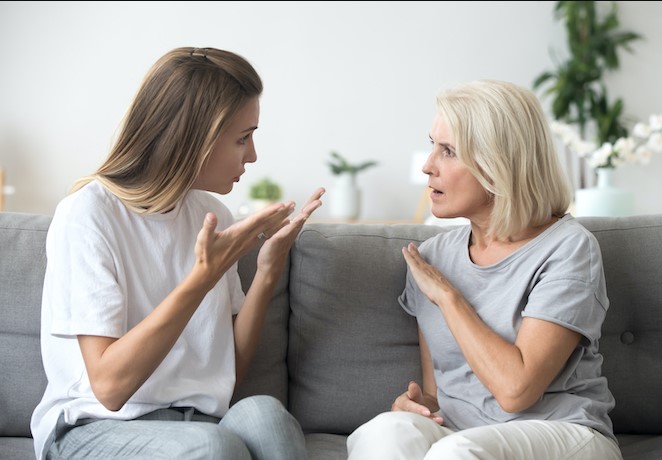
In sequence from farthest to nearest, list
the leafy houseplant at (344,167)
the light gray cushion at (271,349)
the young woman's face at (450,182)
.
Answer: the leafy houseplant at (344,167)
the light gray cushion at (271,349)
the young woman's face at (450,182)

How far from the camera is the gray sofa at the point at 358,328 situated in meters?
1.85

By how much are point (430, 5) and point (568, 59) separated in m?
1.11

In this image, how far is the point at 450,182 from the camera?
1.73 metres

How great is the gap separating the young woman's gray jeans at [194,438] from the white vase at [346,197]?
4.28 m

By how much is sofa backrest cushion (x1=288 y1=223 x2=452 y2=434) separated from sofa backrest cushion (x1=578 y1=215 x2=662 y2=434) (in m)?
0.45

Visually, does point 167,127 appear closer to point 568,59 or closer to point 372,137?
point 372,137

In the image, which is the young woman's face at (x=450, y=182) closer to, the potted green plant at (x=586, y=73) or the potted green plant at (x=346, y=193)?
the potted green plant at (x=346, y=193)

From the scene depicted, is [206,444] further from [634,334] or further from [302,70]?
[302,70]

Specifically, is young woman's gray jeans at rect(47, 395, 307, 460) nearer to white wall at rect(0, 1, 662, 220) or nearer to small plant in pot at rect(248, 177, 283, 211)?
small plant in pot at rect(248, 177, 283, 211)

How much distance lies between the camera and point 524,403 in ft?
4.93

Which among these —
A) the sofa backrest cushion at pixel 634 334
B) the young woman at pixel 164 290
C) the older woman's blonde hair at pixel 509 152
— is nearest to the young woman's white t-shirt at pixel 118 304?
the young woman at pixel 164 290

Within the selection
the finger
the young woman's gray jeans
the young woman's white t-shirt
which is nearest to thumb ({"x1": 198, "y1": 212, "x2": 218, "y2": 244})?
the finger

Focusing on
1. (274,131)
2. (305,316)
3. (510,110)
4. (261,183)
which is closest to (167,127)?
(305,316)

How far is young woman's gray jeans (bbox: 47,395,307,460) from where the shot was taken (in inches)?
52.8
